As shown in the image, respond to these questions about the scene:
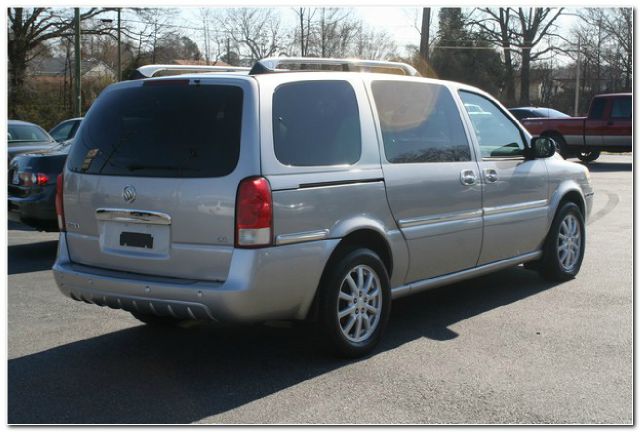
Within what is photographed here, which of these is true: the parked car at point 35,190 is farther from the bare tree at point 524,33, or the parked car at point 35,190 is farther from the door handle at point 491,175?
the bare tree at point 524,33

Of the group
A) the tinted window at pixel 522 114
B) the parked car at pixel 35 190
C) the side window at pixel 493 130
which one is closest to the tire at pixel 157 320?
the side window at pixel 493 130

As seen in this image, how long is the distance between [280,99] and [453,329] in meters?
2.16

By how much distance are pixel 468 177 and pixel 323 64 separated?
1.39m

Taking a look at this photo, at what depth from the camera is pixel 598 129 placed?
76.5 ft

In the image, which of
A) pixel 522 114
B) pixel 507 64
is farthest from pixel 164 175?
pixel 507 64

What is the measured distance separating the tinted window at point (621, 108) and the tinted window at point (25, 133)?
16290 millimetres

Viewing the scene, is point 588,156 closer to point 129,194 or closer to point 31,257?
point 31,257

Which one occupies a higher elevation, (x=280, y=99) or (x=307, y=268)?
(x=280, y=99)

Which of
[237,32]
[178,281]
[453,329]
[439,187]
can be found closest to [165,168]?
[178,281]

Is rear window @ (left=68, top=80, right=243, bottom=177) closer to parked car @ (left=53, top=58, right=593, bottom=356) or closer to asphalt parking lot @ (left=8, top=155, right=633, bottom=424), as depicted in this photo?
parked car @ (left=53, top=58, right=593, bottom=356)

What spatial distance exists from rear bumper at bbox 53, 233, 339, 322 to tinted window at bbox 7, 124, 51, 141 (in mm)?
9356

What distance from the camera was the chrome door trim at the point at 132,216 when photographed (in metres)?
4.70

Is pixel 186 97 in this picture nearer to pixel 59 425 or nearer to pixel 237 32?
pixel 59 425

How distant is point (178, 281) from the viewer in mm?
4633
